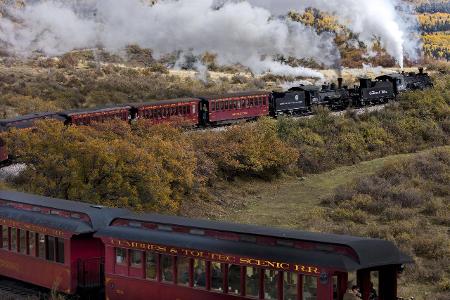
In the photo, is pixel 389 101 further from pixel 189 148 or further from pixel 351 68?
pixel 351 68

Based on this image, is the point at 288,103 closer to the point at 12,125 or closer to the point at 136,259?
the point at 12,125

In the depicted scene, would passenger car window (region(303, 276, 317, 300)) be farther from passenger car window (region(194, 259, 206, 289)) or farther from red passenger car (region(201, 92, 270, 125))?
red passenger car (region(201, 92, 270, 125))

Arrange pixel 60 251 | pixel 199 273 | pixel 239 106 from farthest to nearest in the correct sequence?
pixel 239 106, pixel 60 251, pixel 199 273

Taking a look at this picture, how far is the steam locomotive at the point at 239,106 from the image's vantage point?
37.2 metres

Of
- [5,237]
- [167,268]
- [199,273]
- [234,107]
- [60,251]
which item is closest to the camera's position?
[199,273]

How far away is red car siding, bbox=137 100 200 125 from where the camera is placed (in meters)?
41.0

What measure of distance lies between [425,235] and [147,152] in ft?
36.7

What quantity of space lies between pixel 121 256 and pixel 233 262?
9.71 ft

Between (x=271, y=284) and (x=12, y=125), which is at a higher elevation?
(x=12, y=125)

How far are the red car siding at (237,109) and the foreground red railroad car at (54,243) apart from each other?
2731 centimetres

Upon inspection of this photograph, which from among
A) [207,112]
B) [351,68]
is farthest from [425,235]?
[351,68]

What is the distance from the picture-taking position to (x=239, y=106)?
46312 mm

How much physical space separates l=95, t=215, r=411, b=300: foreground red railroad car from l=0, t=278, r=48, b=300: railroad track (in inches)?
89.2

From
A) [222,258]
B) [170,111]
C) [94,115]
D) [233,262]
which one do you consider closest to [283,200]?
[170,111]
